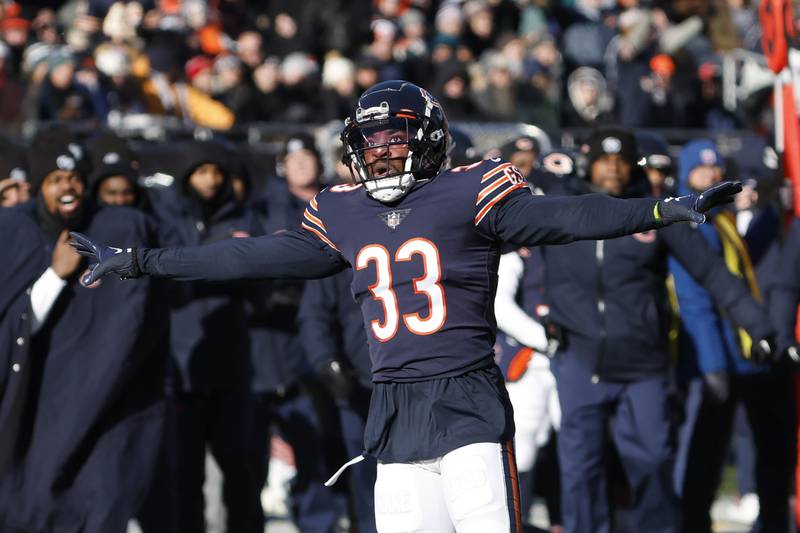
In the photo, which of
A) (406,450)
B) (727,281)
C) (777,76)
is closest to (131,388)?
(406,450)

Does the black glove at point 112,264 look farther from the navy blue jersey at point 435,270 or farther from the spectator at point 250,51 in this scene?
the spectator at point 250,51

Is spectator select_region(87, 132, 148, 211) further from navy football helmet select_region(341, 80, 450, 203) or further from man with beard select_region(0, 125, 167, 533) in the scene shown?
navy football helmet select_region(341, 80, 450, 203)

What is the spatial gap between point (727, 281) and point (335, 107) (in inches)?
238

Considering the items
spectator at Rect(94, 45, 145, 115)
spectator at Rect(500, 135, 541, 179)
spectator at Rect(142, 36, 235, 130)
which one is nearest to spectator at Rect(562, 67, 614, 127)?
spectator at Rect(142, 36, 235, 130)

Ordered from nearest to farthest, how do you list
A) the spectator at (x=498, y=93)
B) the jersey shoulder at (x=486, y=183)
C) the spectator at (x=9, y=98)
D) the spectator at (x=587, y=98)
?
the jersey shoulder at (x=486, y=183)
the spectator at (x=9, y=98)
the spectator at (x=587, y=98)
the spectator at (x=498, y=93)

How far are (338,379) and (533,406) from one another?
96cm

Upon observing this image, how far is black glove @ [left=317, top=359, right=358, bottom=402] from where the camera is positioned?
7.94 m

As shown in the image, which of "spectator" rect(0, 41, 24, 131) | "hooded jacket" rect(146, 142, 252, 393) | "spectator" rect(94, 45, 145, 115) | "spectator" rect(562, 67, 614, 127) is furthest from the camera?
"spectator" rect(562, 67, 614, 127)

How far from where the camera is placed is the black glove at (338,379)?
313 inches

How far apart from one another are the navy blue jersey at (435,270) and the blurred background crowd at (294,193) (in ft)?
6.17

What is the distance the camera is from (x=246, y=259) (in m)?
5.25

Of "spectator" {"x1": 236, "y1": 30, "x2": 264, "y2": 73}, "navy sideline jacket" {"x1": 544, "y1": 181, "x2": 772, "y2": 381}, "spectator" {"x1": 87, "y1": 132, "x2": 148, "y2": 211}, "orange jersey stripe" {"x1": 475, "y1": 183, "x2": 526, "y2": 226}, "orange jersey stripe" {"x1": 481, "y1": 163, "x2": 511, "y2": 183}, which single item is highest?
"spectator" {"x1": 236, "y1": 30, "x2": 264, "y2": 73}

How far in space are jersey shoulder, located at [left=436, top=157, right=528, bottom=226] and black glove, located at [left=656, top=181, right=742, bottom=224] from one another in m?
0.53

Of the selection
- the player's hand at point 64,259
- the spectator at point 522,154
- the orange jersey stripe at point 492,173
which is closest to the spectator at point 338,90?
the spectator at point 522,154
